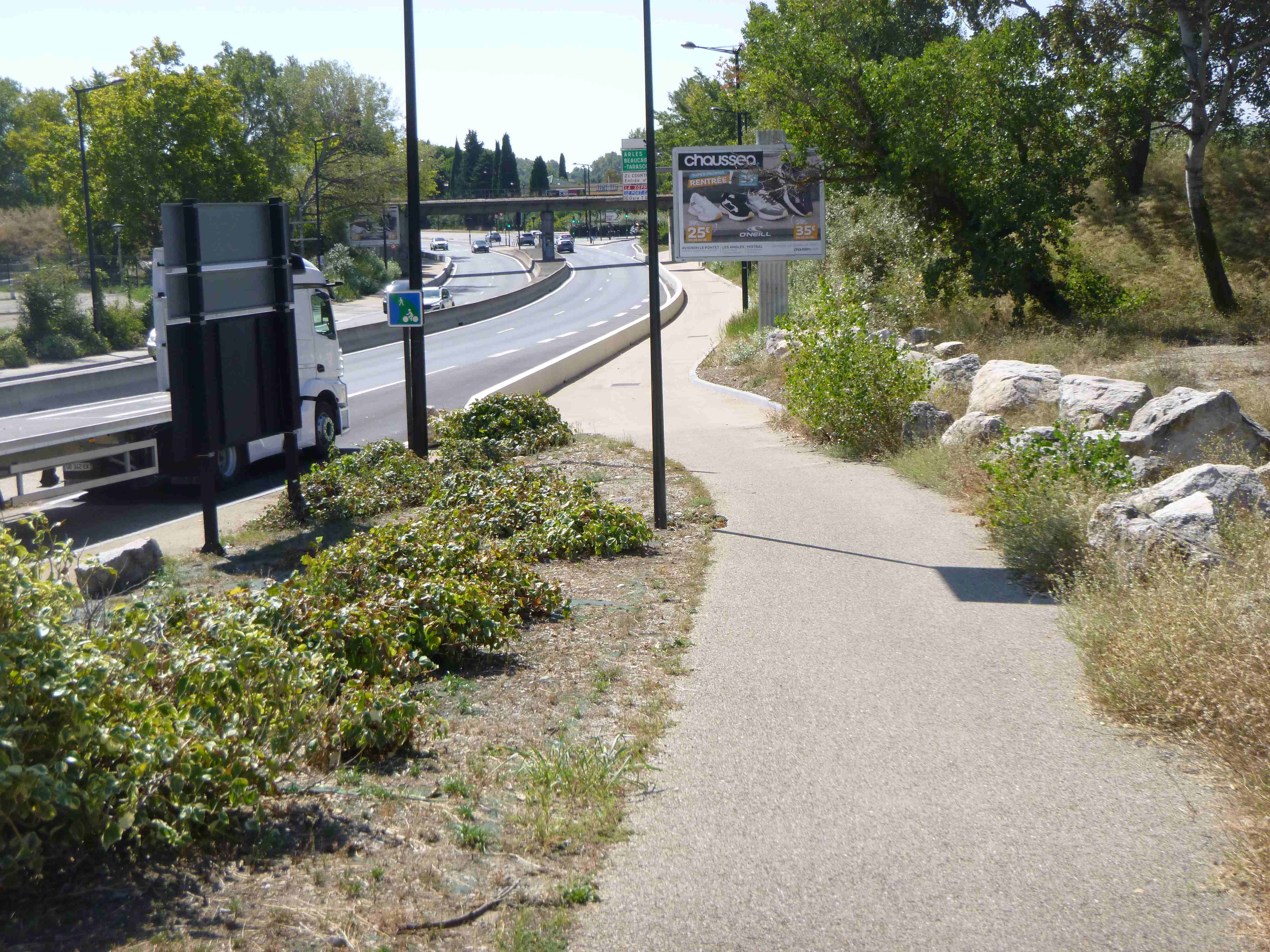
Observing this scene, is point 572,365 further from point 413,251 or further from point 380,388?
point 413,251

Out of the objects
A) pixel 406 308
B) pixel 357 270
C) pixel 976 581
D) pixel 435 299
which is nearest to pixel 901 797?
pixel 976 581

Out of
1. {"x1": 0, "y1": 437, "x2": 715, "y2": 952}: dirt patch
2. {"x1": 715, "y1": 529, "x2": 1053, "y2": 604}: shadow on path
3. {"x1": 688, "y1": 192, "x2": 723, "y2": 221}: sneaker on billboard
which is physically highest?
{"x1": 688, "y1": 192, "x2": 723, "y2": 221}: sneaker on billboard

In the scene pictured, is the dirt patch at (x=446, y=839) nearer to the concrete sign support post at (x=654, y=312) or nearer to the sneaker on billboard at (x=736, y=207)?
the concrete sign support post at (x=654, y=312)

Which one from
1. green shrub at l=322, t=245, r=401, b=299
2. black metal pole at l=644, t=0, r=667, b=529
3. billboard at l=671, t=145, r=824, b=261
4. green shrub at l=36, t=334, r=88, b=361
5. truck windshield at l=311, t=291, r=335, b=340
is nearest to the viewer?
black metal pole at l=644, t=0, r=667, b=529

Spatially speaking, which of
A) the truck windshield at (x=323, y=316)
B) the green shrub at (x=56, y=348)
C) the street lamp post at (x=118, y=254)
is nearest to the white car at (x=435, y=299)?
the green shrub at (x=56, y=348)

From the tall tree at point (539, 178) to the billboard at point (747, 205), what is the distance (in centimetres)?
15544

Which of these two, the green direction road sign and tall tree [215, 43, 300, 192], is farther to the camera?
tall tree [215, 43, 300, 192]

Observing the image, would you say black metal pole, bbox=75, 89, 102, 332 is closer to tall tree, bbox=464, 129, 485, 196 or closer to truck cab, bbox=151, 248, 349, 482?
truck cab, bbox=151, 248, 349, 482

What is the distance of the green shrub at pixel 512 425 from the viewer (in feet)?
51.1

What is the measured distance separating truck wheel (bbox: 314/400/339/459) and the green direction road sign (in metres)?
2.81

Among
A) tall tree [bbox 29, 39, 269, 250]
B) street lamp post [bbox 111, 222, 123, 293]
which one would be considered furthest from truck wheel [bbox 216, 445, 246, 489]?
tall tree [bbox 29, 39, 269, 250]

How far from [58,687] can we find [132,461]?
10334mm

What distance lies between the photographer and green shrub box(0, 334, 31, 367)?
37562 mm

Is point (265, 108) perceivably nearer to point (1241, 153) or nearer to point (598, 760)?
point (1241, 153)
